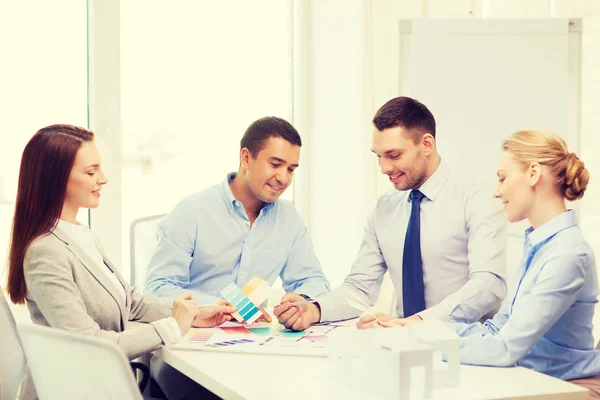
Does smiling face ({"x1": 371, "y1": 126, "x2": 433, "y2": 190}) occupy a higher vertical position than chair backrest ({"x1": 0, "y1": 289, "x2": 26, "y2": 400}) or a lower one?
higher

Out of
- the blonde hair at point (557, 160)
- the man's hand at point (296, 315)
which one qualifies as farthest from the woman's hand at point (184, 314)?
the blonde hair at point (557, 160)

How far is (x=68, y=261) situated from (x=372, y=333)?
90cm

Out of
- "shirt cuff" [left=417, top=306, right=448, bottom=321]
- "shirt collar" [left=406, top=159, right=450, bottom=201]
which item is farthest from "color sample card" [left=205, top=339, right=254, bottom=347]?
"shirt collar" [left=406, top=159, right=450, bottom=201]

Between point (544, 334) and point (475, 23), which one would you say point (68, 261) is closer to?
point (544, 334)

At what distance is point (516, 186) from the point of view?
214cm

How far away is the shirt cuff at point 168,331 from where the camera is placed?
6.94ft

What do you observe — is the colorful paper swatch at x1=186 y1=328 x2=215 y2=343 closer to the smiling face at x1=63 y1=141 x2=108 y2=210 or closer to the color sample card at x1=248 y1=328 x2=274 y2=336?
the color sample card at x1=248 y1=328 x2=274 y2=336

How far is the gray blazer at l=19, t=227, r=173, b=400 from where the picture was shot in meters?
2.02

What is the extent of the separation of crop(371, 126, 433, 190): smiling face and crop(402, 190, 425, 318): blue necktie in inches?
5.0

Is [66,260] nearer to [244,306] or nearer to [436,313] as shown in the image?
[244,306]

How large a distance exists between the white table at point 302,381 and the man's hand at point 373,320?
306mm

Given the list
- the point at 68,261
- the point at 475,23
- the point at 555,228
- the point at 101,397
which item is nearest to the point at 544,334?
the point at 555,228

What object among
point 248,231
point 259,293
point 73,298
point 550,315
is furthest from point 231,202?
point 550,315

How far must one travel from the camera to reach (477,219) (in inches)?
104
